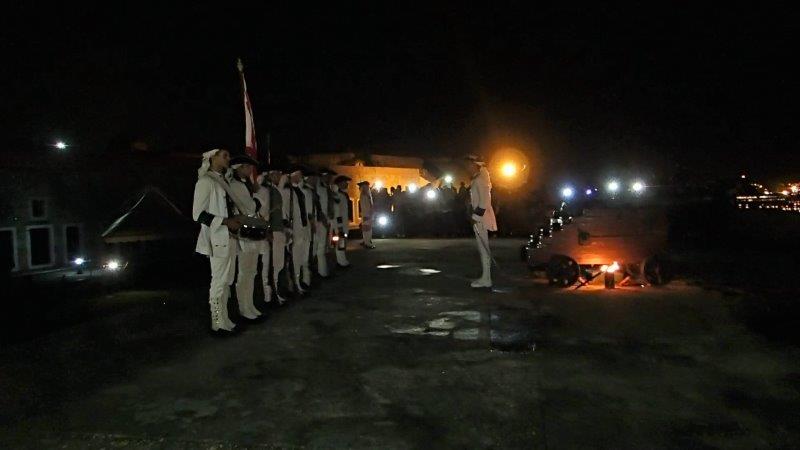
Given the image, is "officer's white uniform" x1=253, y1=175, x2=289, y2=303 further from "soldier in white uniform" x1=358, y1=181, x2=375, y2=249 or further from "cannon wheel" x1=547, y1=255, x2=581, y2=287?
"soldier in white uniform" x1=358, y1=181, x2=375, y2=249

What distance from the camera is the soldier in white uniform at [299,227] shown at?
33.7 ft

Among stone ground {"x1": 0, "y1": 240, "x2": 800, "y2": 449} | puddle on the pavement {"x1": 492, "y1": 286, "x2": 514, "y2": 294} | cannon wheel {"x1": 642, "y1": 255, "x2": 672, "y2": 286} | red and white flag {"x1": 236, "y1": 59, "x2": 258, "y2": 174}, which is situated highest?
red and white flag {"x1": 236, "y1": 59, "x2": 258, "y2": 174}

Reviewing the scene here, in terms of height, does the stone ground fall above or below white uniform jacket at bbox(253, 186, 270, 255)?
below

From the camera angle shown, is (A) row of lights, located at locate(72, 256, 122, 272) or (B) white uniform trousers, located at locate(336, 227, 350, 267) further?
(B) white uniform trousers, located at locate(336, 227, 350, 267)

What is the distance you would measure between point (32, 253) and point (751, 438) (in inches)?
448

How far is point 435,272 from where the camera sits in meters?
12.7

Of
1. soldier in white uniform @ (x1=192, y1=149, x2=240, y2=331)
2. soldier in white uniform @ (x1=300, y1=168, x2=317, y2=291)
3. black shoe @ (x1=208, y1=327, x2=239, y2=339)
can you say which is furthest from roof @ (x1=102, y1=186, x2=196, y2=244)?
black shoe @ (x1=208, y1=327, x2=239, y2=339)

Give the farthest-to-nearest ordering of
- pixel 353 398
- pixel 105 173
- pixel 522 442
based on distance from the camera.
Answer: pixel 105 173 → pixel 353 398 → pixel 522 442

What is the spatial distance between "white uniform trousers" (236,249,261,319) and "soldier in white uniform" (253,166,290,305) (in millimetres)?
831

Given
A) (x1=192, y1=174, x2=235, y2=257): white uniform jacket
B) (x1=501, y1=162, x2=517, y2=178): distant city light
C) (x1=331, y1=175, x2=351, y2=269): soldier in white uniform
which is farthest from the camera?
(x1=501, y1=162, x2=517, y2=178): distant city light

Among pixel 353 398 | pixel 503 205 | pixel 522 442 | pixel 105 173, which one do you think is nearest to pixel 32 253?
pixel 105 173

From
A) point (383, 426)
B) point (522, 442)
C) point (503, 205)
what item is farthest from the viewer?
point (503, 205)

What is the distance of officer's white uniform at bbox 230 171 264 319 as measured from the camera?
804 centimetres

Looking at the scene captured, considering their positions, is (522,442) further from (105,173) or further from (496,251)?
(496,251)
